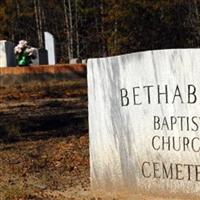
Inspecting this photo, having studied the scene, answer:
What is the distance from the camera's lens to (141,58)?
6266 millimetres

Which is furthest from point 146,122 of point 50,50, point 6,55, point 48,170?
point 50,50

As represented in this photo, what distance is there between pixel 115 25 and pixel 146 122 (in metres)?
28.6

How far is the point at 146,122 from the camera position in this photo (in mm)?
6270

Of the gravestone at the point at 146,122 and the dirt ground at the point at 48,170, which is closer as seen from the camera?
the gravestone at the point at 146,122

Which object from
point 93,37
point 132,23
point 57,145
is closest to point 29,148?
point 57,145

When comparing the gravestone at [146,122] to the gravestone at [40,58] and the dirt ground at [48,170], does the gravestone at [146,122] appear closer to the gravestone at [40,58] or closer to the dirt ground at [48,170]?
the dirt ground at [48,170]

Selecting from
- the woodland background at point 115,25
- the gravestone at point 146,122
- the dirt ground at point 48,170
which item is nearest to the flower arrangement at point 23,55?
the woodland background at point 115,25

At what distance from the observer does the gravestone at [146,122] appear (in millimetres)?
5980

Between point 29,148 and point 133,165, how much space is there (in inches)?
128

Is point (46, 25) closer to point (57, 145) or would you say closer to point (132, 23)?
point (132, 23)

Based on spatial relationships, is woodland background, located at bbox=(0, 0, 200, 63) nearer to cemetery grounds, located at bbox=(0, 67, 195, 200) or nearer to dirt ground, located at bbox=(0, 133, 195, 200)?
cemetery grounds, located at bbox=(0, 67, 195, 200)

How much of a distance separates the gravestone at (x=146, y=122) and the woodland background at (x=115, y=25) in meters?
27.1

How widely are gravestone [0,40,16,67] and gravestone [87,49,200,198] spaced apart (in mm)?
15643

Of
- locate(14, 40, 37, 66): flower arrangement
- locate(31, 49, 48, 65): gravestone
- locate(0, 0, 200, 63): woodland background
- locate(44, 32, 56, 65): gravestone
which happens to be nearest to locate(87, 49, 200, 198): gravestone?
locate(14, 40, 37, 66): flower arrangement
